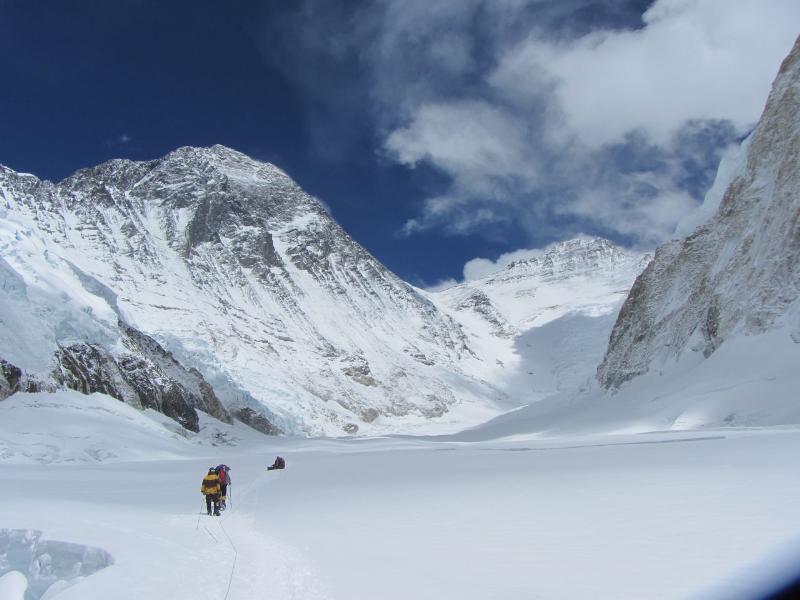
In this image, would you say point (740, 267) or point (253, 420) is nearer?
point (740, 267)

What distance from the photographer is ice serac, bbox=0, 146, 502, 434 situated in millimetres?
51188

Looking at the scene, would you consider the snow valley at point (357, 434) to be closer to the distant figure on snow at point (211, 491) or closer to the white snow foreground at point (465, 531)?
the white snow foreground at point (465, 531)

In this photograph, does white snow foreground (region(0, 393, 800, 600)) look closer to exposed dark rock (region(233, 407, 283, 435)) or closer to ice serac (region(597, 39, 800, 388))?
ice serac (region(597, 39, 800, 388))

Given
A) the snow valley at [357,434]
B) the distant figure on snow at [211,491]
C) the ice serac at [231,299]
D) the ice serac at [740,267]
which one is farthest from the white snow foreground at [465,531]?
the ice serac at [231,299]

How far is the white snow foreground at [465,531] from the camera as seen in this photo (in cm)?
646

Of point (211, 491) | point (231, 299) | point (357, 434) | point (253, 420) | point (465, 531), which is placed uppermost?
point (231, 299)

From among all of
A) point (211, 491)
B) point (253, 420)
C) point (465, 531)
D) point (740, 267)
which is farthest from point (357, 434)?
point (465, 531)

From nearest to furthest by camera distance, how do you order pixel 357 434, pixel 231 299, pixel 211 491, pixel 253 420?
pixel 211 491 → pixel 253 420 → pixel 357 434 → pixel 231 299

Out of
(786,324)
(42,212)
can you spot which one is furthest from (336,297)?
(786,324)

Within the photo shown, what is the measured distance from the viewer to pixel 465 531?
9289 millimetres

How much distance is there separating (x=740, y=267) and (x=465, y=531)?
42.3 metres

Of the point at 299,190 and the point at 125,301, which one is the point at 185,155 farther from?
the point at 125,301

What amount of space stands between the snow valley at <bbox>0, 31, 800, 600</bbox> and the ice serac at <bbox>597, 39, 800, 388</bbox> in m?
0.25

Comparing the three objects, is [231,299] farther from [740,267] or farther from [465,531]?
[465,531]
